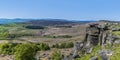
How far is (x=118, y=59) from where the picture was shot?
236 ft

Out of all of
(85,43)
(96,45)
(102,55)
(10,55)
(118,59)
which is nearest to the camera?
(118,59)

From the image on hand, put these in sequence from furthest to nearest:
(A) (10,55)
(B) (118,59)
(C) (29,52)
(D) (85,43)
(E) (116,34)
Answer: (A) (10,55), (C) (29,52), (D) (85,43), (E) (116,34), (B) (118,59)

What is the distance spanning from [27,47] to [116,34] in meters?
45.5

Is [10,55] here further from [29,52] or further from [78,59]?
[78,59]

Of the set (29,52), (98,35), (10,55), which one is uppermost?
(98,35)

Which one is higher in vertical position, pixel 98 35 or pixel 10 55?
pixel 98 35

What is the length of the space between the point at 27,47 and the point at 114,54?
52128 mm

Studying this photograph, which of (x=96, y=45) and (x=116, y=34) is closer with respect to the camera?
(x=116, y=34)

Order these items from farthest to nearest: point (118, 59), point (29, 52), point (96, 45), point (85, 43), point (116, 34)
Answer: point (29, 52) → point (85, 43) → point (96, 45) → point (116, 34) → point (118, 59)

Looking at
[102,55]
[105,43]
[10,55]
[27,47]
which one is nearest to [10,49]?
[10,55]

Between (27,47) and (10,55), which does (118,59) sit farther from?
(10,55)

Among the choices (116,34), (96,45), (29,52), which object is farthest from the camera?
(29,52)

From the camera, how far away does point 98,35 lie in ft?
325

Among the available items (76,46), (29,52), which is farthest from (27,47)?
(76,46)
